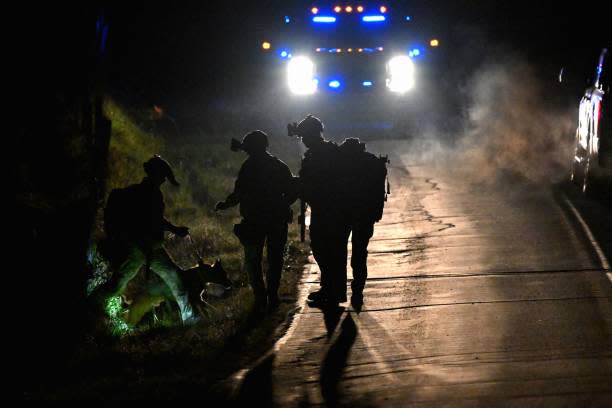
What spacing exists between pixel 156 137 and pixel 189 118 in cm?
483

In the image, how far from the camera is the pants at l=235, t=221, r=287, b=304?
9.99 meters

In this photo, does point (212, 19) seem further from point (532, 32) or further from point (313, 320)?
point (313, 320)

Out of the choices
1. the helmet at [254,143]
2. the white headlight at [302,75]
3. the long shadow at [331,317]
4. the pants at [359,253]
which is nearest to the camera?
the long shadow at [331,317]

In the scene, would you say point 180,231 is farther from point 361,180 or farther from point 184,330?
point 361,180

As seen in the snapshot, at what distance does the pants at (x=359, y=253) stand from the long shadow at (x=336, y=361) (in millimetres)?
551

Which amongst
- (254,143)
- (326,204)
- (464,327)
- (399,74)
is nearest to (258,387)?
(464,327)

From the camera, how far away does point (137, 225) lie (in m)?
9.26

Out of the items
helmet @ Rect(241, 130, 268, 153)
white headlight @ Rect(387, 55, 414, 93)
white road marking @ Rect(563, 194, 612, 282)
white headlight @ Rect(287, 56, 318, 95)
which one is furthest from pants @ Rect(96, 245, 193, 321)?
white headlight @ Rect(387, 55, 414, 93)

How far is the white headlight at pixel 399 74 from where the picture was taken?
25766 millimetres

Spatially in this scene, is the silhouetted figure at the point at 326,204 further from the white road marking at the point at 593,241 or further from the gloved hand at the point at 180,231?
the white road marking at the point at 593,241

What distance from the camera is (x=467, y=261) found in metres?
12.0

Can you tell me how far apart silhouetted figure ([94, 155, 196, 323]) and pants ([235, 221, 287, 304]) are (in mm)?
741

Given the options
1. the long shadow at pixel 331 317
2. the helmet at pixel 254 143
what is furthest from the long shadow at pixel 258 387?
the helmet at pixel 254 143

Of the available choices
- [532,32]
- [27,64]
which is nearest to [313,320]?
[27,64]
